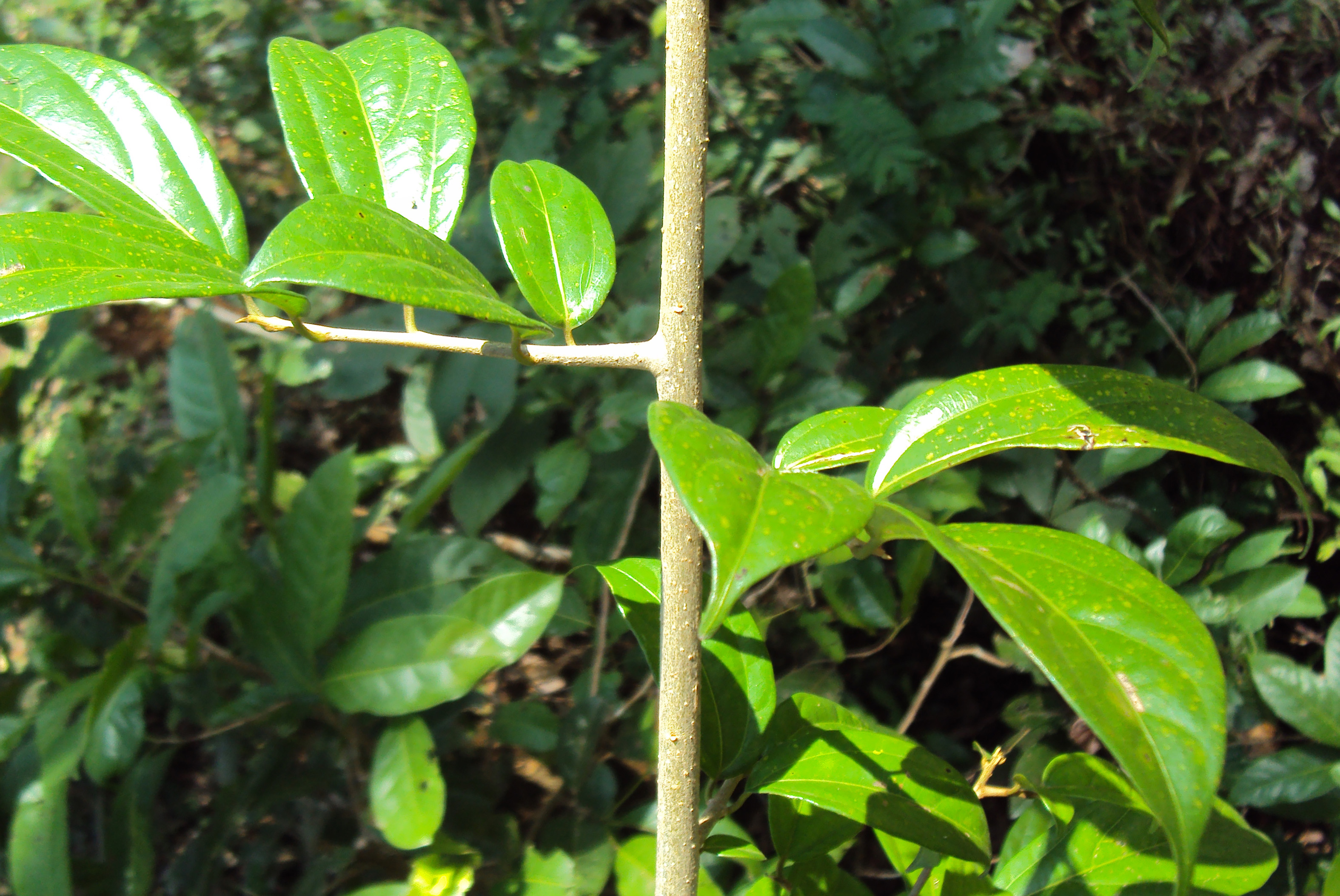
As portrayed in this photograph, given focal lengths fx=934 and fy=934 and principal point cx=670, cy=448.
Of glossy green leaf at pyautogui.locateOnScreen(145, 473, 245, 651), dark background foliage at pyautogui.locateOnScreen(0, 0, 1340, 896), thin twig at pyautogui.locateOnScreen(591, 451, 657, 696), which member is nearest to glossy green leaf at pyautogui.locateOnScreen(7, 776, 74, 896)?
dark background foliage at pyautogui.locateOnScreen(0, 0, 1340, 896)

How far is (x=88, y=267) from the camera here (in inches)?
15.5

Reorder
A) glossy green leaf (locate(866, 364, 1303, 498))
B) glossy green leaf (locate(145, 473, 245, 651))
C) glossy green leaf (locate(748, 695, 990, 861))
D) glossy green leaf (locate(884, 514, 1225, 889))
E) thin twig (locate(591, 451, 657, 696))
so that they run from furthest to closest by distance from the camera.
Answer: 1. thin twig (locate(591, 451, 657, 696))
2. glossy green leaf (locate(145, 473, 245, 651))
3. glossy green leaf (locate(748, 695, 990, 861))
4. glossy green leaf (locate(866, 364, 1303, 498))
5. glossy green leaf (locate(884, 514, 1225, 889))

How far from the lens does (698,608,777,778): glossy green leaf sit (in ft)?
1.96

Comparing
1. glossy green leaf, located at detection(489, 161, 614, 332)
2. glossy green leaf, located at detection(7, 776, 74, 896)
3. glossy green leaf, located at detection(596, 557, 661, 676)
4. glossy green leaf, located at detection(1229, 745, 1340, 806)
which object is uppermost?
glossy green leaf, located at detection(489, 161, 614, 332)

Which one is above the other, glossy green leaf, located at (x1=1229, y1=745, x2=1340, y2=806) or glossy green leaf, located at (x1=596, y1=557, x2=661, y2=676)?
glossy green leaf, located at (x1=596, y1=557, x2=661, y2=676)

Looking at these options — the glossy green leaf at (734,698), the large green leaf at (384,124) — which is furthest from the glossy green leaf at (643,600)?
the large green leaf at (384,124)

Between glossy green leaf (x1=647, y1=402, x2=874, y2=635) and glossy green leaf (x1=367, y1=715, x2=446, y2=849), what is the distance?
2.65ft

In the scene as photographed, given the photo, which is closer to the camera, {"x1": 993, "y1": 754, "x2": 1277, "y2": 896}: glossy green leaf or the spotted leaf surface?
the spotted leaf surface

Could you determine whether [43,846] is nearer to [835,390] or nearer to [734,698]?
[734,698]

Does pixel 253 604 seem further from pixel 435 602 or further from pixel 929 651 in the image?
pixel 929 651

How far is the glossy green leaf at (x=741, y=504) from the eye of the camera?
0.32m

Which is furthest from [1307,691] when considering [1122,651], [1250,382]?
[1122,651]

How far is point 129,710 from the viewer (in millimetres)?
1104

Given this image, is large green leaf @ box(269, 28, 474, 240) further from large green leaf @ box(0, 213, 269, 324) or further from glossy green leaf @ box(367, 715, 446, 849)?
glossy green leaf @ box(367, 715, 446, 849)
